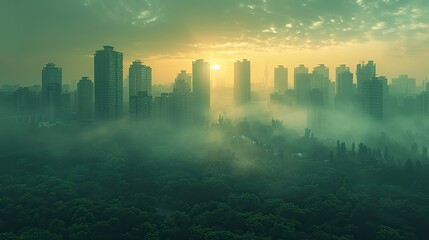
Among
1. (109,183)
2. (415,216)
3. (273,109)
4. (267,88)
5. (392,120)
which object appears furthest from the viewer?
(267,88)

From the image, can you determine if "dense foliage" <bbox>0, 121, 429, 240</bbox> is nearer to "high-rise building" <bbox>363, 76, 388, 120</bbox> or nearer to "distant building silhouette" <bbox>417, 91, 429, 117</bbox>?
"high-rise building" <bbox>363, 76, 388, 120</bbox>

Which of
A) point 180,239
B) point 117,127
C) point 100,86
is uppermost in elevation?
point 100,86

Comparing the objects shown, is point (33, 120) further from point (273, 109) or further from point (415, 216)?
point (415, 216)

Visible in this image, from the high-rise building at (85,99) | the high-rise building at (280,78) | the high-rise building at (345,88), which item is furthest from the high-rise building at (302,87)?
the high-rise building at (85,99)

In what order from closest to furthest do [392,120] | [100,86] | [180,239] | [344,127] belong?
1. [180,239]
2. [100,86]
3. [344,127]
4. [392,120]

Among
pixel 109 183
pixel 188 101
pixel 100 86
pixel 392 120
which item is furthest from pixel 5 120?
pixel 392 120

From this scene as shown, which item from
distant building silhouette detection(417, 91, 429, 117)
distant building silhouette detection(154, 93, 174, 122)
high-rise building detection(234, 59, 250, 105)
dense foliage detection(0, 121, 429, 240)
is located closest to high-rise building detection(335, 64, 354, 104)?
distant building silhouette detection(417, 91, 429, 117)

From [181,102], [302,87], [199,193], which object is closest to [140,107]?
[181,102]

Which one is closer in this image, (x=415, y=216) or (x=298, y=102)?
(x=415, y=216)
